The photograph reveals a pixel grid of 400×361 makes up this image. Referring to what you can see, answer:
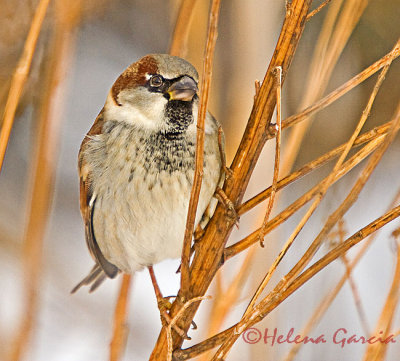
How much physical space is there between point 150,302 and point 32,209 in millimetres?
1038

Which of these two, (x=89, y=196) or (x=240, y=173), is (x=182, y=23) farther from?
(x=89, y=196)

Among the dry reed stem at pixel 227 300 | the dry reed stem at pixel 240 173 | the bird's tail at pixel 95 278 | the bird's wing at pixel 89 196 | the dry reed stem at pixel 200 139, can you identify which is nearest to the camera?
the dry reed stem at pixel 200 139

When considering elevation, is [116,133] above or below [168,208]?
above

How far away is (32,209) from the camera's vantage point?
1159mm

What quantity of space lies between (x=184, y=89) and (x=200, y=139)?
375 millimetres

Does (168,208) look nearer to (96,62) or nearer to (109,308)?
(109,308)

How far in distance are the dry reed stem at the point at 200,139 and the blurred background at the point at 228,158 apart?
12.1 inches

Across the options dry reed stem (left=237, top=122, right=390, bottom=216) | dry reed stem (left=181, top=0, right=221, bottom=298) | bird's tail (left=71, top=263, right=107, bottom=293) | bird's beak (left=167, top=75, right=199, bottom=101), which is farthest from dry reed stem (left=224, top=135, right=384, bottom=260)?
bird's tail (left=71, top=263, right=107, bottom=293)

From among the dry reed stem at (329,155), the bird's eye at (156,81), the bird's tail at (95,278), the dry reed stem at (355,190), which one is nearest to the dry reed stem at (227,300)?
the dry reed stem at (329,155)

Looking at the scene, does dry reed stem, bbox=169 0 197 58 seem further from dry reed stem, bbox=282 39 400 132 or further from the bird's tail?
the bird's tail

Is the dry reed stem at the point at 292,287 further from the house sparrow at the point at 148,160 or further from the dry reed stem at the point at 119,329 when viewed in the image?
the house sparrow at the point at 148,160

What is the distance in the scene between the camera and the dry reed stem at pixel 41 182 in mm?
1130

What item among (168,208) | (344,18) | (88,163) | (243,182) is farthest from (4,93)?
(344,18)

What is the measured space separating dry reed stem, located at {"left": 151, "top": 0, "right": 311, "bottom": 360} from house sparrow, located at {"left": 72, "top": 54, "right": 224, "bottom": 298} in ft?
0.50
